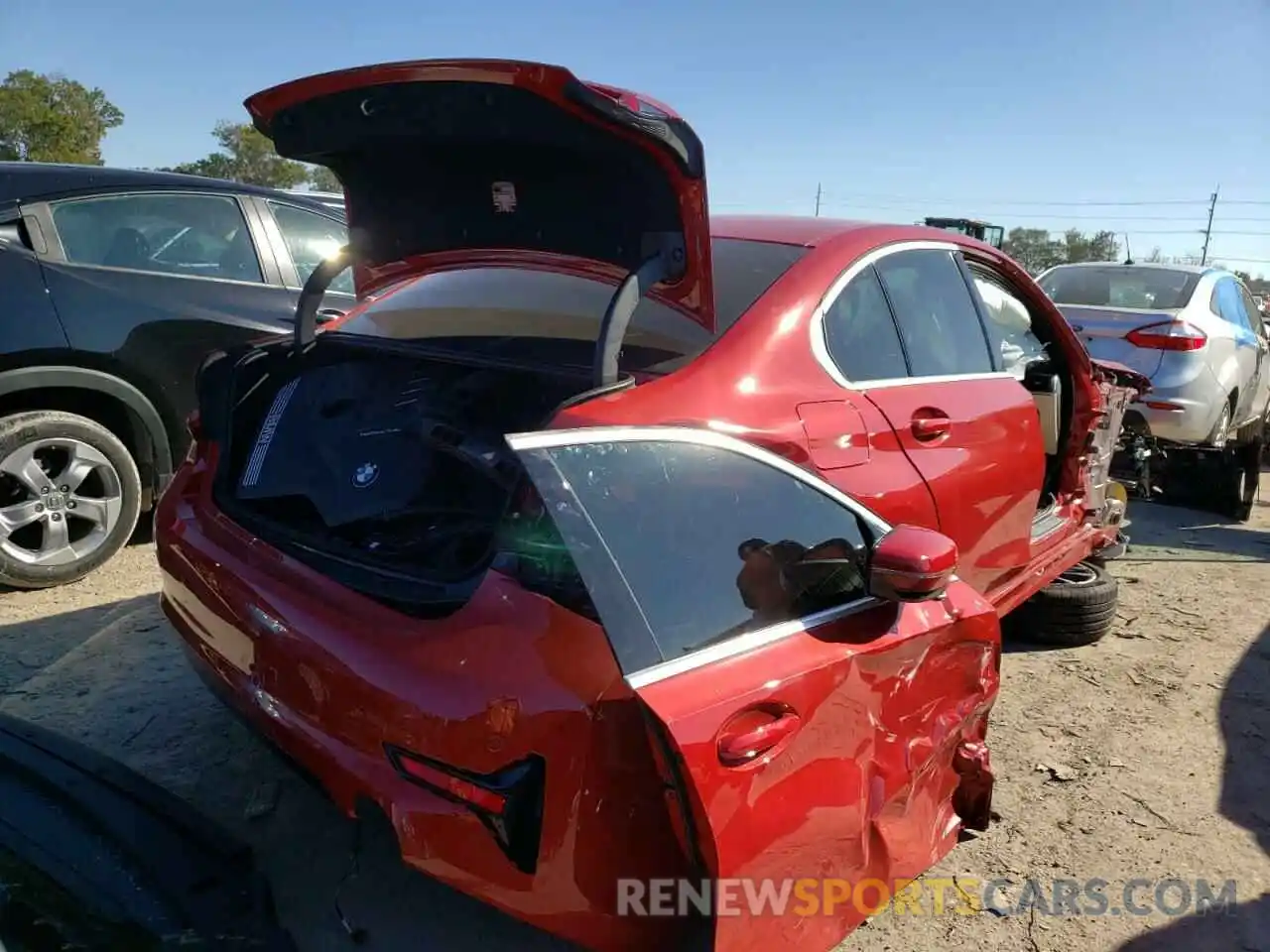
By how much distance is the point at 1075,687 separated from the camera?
3881 mm

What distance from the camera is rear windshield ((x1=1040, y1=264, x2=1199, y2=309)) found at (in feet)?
23.5

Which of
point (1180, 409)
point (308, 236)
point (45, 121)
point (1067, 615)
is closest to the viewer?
point (1067, 615)

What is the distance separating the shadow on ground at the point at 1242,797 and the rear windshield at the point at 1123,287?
3390mm

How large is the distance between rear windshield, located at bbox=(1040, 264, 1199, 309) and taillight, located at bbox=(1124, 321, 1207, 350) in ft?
1.18

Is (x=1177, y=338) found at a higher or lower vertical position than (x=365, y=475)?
lower

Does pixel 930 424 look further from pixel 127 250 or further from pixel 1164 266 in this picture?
pixel 1164 266

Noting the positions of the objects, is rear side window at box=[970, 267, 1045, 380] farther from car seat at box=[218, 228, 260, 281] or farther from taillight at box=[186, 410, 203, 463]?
car seat at box=[218, 228, 260, 281]

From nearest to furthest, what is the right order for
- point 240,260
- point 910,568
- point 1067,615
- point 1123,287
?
point 910,568 < point 1067,615 < point 240,260 < point 1123,287

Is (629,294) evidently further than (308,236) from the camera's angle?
No

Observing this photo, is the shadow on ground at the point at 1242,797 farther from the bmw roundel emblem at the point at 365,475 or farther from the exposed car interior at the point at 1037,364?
the bmw roundel emblem at the point at 365,475

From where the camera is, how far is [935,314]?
3.20 m

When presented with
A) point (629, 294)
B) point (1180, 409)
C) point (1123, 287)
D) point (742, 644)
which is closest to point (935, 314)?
point (629, 294)

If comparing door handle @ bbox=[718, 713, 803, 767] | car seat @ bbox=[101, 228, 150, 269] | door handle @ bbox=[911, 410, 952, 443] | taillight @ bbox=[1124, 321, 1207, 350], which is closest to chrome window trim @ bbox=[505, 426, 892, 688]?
door handle @ bbox=[718, 713, 803, 767]

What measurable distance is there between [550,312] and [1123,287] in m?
6.30
